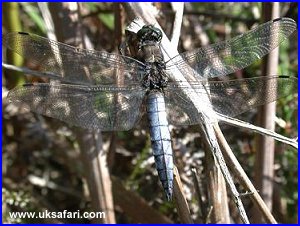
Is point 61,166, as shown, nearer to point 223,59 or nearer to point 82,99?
point 82,99

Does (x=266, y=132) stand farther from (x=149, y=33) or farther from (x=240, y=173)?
(x=149, y=33)

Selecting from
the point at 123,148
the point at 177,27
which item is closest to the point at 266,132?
the point at 177,27

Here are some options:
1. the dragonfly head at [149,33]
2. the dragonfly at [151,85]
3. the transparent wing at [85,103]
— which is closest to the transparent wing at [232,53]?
the dragonfly at [151,85]

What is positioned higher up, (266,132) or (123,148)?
(266,132)

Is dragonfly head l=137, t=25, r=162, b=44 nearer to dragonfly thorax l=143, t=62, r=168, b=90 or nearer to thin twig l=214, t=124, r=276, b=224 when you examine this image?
dragonfly thorax l=143, t=62, r=168, b=90

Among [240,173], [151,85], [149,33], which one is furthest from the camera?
[151,85]

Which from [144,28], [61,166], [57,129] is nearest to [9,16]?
[57,129]

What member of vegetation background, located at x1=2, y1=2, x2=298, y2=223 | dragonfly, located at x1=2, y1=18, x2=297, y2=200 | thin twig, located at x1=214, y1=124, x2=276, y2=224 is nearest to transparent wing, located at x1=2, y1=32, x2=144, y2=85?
dragonfly, located at x1=2, y1=18, x2=297, y2=200
